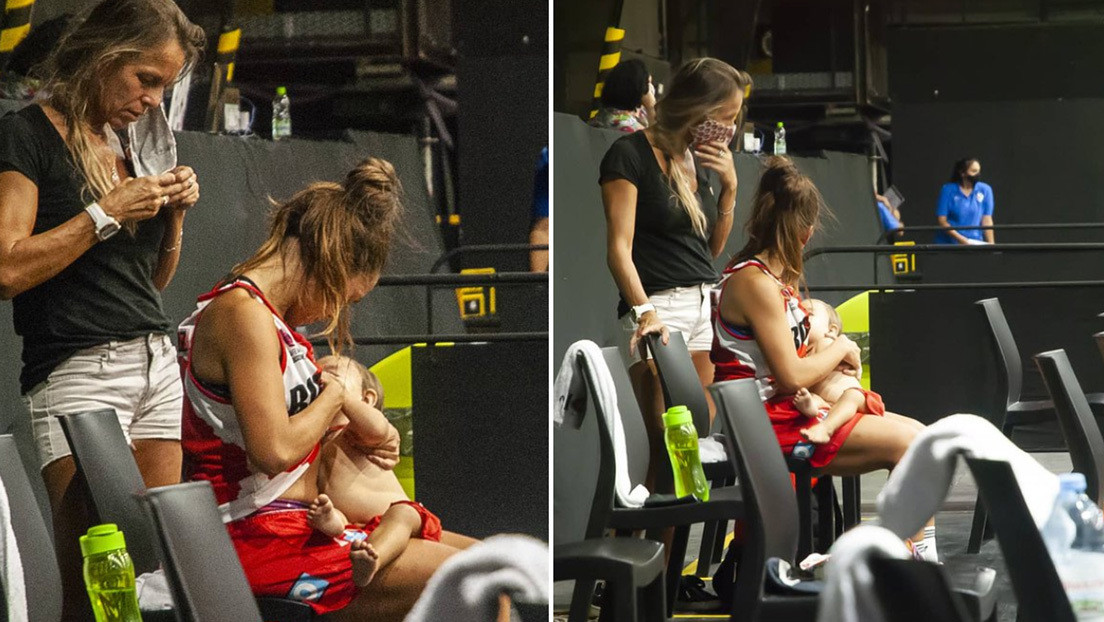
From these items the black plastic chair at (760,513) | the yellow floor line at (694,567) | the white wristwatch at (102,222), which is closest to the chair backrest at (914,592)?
the black plastic chair at (760,513)

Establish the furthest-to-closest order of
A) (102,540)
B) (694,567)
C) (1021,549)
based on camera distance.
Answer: (694,567), (102,540), (1021,549)

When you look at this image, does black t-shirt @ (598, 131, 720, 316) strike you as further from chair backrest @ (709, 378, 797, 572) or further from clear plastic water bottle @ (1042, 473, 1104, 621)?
clear plastic water bottle @ (1042, 473, 1104, 621)

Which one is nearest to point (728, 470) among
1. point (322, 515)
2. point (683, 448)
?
point (683, 448)

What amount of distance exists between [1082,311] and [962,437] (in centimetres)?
152

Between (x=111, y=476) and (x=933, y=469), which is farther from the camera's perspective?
(x=111, y=476)

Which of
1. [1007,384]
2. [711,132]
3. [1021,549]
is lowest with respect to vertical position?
[1007,384]

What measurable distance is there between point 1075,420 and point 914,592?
1.74m

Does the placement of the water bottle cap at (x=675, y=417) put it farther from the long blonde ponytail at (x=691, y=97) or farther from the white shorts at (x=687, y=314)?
the long blonde ponytail at (x=691, y=97)

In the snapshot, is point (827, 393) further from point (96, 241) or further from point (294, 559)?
point (96, 241)

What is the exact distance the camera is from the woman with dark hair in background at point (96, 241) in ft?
6.68

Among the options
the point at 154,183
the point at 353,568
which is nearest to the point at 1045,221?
the point at 353,568

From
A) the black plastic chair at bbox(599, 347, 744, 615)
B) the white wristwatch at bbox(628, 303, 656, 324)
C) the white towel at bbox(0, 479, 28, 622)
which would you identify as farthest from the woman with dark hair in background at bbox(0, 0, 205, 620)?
the white wristwatch at bbox(628, 303, 656, 324)

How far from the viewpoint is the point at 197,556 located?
5.01 ft

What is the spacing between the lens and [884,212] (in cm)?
292
